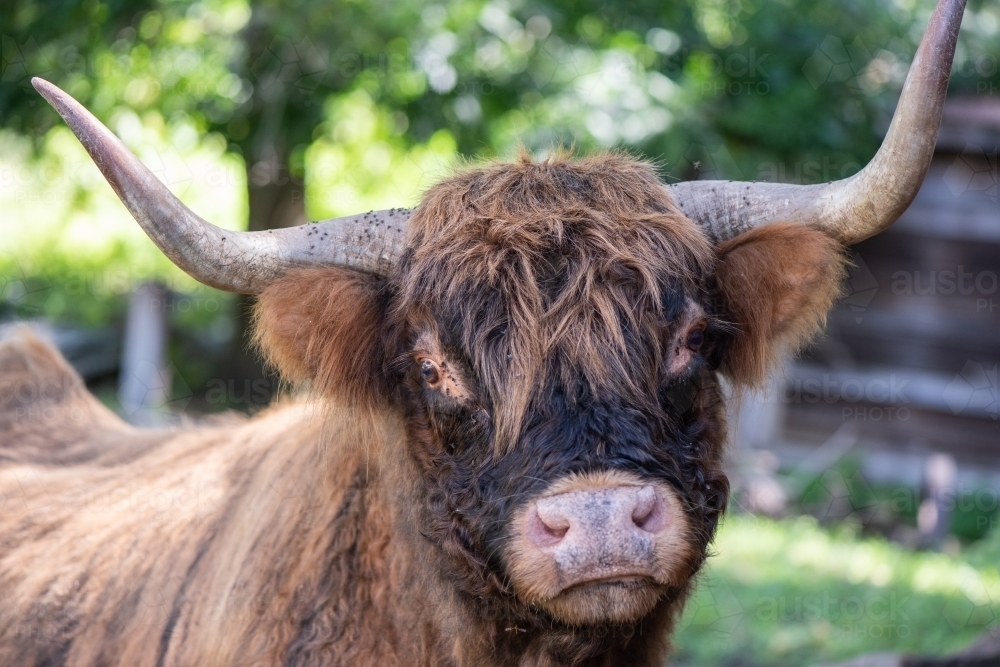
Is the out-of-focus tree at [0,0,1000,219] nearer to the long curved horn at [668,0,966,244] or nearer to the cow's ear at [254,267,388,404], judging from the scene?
the long curved horn at [668,0,966,244]

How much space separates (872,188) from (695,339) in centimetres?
65

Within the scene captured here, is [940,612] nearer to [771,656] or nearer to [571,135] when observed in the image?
[771,656]

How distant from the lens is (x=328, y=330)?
10.1ft

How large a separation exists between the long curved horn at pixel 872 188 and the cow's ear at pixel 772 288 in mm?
91

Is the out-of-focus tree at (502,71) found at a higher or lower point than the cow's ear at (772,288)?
higher

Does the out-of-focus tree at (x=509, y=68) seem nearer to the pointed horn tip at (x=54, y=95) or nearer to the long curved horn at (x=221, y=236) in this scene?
the long curved horn at (x=221, y=236)

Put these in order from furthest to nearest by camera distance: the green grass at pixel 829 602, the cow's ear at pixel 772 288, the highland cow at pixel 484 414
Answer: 1. the green grass at pixel 829 602
2. the cow's ear at pixel 772 288
3. the highland cow at pixel 484 414

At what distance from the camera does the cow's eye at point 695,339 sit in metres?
2.99

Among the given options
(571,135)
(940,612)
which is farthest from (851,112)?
(940,612)

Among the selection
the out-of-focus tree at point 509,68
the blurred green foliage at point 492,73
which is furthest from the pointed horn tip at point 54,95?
the out-of-focus tree at point 509,68

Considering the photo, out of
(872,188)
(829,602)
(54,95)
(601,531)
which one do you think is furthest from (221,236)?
(829,602)

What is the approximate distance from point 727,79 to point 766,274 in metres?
5.51

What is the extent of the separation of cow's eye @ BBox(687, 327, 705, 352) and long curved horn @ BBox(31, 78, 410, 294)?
889 mm

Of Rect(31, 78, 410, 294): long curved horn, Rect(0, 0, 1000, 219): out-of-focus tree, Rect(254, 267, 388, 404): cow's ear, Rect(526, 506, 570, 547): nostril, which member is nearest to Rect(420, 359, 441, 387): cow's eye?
Rect(254, 267, 388, 404): cow's ear
